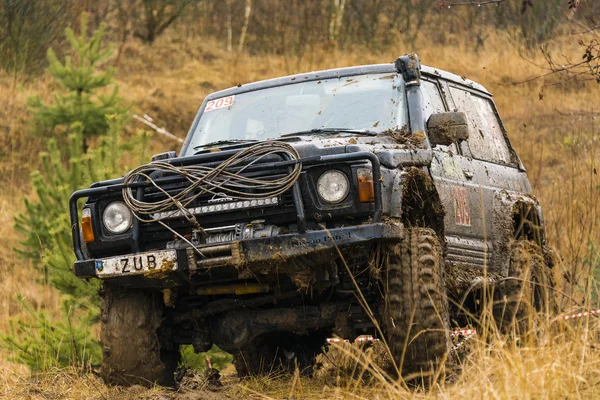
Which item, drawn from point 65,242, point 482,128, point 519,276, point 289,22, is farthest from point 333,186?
point 289,22

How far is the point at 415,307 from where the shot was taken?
5.49 metres

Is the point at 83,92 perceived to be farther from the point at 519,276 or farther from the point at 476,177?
the point at 519,276

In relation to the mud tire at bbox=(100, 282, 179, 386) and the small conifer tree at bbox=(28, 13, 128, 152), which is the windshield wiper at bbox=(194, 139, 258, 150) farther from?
the small conifer tree at bbox=(28, 13, 128, 152)

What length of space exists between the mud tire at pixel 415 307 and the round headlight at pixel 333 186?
411mm

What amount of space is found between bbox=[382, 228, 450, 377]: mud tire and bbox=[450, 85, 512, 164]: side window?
2.11 m

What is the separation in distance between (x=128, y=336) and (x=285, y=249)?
135 cm

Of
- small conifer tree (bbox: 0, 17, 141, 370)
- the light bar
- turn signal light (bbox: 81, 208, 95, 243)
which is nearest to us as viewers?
the light bar

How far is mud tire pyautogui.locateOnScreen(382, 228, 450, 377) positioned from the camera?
→ 5.56m

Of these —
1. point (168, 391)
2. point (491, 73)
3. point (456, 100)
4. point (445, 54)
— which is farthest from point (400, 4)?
point (168, 391)

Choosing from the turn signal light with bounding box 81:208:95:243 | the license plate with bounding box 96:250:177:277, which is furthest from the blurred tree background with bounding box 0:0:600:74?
the license plate with bounding box 96:250:177:277

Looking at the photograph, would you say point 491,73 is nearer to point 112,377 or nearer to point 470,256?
point 470,256

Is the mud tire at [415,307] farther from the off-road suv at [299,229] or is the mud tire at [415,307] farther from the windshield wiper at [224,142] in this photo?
the windshield wiper at [224,142]

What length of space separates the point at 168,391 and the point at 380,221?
6.05 ft

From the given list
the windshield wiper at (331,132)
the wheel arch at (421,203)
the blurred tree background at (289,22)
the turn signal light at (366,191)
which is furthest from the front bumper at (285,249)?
the blurred tree background at (289,22)
